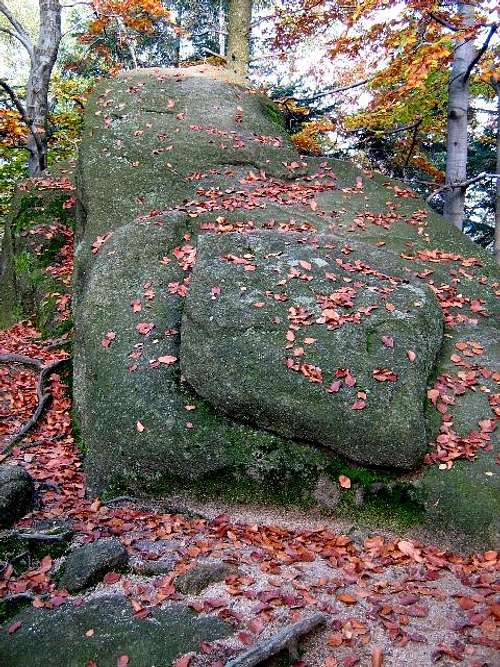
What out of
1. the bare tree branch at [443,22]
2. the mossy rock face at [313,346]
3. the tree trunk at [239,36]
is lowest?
the mossy rock face at [313,346]

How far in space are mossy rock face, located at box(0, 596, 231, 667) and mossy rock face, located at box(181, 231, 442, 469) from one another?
7.43 ft

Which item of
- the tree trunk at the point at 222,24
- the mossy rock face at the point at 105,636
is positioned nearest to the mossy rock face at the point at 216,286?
the mossy rock face at the point at 105,636

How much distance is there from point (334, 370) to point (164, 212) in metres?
4.30

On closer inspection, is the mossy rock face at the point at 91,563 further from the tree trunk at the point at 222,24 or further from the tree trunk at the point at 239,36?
the tree trunk at the point at 222,24

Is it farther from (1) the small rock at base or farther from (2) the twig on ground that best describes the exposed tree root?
(2) the twig on ground

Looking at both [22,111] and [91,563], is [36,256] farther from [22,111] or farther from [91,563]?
[91,563]

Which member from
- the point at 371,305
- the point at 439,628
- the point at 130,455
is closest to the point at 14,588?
the point at 130,455

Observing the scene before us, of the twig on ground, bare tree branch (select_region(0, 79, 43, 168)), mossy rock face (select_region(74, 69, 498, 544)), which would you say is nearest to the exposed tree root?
mossy rock face (select_region(74, 69, 498, 544))

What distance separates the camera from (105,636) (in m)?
3.60

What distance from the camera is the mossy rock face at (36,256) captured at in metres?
9.96

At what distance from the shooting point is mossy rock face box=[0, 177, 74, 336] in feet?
32.7

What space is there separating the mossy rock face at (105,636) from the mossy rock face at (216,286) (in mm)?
1848

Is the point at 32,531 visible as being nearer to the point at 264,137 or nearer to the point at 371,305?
the point at 371,305

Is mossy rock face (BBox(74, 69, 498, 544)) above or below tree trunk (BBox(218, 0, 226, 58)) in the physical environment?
below
